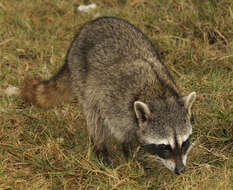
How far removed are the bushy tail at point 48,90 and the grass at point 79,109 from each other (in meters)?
0.11

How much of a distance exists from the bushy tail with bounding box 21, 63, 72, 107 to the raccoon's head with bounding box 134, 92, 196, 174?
1.38m

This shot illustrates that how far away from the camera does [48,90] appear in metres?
4.54

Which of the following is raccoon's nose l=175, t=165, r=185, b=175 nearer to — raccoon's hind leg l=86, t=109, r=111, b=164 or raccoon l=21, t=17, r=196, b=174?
raccoon l=21, t=17, r=196, b=174

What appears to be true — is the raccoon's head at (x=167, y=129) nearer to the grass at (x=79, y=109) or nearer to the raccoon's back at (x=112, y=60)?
the grass at (x=79, y=109)

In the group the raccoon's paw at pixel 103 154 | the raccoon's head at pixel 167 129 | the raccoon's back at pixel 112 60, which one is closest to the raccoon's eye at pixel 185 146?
the raccoon's head at pixel 167 129

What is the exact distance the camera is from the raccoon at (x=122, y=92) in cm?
341

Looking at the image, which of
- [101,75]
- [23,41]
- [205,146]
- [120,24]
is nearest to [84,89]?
[101,75]

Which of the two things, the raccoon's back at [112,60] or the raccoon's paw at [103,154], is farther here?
the raccoon's paw at [103,154]

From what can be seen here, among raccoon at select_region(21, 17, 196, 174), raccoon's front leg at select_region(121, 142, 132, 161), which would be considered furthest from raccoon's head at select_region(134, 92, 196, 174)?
raccoon's front leg at select_region(121, 142, 132, 161)

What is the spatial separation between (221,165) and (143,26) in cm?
283

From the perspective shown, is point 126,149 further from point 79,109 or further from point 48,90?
point 48,90

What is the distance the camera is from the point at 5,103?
4.61 m

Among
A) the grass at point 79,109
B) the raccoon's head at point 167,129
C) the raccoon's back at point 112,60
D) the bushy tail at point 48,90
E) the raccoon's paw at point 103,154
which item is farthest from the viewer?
the bushy tail at point 48,90

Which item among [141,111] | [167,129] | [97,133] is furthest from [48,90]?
[167,129]
